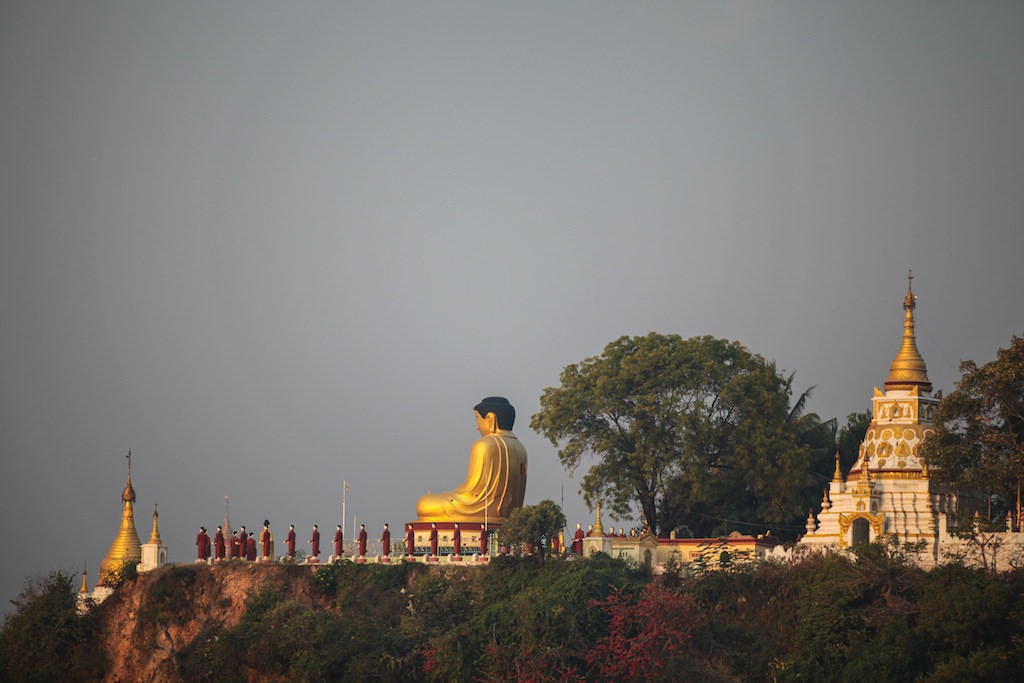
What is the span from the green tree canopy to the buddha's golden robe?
4.92 m

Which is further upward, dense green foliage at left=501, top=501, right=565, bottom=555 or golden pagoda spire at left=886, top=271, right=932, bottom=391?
golden pagoda spire at left=886, top=271, right=932, bottom=391

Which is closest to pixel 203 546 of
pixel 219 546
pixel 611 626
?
pixel 219 546

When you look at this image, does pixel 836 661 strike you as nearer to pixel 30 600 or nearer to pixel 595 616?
pixel 595 616

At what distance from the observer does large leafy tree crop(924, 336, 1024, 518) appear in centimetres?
4009

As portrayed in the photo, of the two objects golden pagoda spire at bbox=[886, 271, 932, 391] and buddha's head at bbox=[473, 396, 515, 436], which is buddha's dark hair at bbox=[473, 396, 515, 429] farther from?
golden pagoda spire at bbox=[886, 271, 932, 391]

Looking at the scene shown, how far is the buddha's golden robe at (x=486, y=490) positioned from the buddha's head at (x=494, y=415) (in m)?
0.78

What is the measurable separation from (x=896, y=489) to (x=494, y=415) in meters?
12.8

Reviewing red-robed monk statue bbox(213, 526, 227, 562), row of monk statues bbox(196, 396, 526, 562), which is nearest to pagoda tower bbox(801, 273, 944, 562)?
row of monk statues bbox(196, 396, 526, 562)

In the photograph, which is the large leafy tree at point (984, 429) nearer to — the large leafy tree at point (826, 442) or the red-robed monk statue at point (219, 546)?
the large leafy tree at point (826, 442)

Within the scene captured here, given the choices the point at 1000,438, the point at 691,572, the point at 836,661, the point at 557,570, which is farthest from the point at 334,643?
the point at 1000,438

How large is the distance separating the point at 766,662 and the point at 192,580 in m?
15.3

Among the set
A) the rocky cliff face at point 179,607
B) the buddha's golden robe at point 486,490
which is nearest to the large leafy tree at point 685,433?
the buddha's golden robe at point 486,490

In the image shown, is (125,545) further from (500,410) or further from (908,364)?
(908,364)

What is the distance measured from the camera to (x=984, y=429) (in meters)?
40.6
